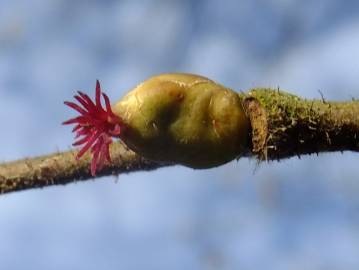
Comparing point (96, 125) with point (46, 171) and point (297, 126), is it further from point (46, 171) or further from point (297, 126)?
point (46, 171)

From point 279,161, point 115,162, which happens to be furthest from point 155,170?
point 279,161

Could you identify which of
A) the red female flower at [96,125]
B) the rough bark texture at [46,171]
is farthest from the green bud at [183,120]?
the rough bark texture at [46,171]

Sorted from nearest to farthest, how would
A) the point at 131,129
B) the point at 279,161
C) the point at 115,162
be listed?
the point at 131,129, the point at 279,161, the point at 115,162

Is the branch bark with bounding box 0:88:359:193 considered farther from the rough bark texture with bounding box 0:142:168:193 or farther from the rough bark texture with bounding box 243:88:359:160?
the rough bark texture with bounding box 0:142:168:193

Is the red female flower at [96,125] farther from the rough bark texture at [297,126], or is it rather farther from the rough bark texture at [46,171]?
the rough bark texture at [46,171]

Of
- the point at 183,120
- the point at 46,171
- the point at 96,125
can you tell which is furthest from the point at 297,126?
Answer: the point at 46,171

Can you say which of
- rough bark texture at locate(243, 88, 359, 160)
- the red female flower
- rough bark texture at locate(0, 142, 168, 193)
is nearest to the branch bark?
rough bark texture at locate(243, 88, 359, 160)

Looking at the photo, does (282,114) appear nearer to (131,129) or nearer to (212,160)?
(212,160)
